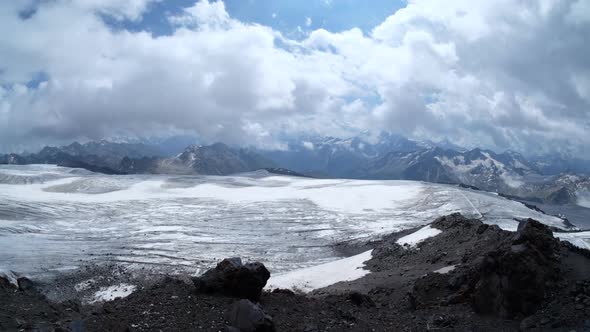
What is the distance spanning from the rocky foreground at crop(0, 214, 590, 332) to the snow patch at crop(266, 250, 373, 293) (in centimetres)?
1283

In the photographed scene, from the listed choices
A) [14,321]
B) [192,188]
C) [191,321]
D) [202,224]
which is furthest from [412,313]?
[192,188]

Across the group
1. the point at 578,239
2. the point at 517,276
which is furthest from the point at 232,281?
the point at 578,239

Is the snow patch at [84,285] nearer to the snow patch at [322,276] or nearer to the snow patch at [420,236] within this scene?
the snow patch at [322,276]

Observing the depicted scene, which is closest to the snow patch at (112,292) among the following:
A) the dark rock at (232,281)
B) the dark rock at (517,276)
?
the dark rock at (232,281)

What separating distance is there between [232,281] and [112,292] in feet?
66.1

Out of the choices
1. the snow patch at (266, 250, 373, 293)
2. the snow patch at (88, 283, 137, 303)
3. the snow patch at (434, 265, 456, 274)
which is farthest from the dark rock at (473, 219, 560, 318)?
the snow patch at (88, 283, 137, 303)

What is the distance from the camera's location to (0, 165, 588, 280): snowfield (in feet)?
146

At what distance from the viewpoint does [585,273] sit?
15453 mm

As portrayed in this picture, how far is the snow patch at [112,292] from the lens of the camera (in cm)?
3097

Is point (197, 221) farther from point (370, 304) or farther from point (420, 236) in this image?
point (370, 304)

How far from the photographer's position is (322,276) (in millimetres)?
34969

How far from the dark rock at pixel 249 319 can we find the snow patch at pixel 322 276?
1685 cm

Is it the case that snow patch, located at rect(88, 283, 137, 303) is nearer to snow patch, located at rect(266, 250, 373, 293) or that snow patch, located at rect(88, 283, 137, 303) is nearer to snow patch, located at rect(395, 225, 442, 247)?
snow patch, located at rect(266, 250, 373, 293)

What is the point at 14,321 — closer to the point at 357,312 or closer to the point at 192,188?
the point at 357,312
